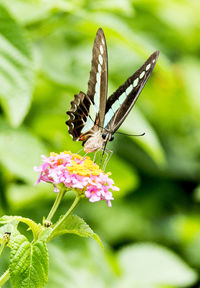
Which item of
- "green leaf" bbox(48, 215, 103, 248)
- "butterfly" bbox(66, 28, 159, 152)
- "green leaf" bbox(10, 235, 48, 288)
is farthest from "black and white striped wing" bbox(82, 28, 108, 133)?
"green leaf" bbox(10, 235, 48, 288)

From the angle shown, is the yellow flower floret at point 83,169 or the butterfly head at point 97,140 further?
the butterfly head at point 97,140

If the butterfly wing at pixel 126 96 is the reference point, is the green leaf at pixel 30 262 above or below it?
below

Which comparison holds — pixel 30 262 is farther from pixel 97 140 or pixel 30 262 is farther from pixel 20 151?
pixel 20 151

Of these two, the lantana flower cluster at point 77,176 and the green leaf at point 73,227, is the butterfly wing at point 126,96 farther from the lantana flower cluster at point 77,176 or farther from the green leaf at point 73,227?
the green leaf at point 73,227

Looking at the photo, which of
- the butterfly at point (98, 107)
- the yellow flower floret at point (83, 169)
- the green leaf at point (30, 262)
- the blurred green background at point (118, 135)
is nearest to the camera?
the green leaf at point (30, 262)

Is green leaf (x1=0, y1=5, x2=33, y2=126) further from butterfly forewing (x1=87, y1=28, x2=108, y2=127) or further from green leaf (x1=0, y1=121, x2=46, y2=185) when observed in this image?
green leaf (x1=0, y1=121, x2=46, y2=185)

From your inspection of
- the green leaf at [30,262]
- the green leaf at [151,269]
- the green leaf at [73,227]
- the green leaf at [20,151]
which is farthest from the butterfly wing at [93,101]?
the green leaf at [151,269]

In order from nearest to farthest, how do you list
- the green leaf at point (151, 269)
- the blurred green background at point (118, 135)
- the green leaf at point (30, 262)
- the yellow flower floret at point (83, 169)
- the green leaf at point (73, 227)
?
the green leaf at point (30, 262), the green leaf at point (73, 227), the yellow flower floret at point (83, 169), the blurred green background at point (118, 135), the green leaf at point (151, 269)

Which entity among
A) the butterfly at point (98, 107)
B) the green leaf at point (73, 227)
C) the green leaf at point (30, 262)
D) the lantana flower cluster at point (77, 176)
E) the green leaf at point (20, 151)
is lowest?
the green leaf at point (30, 262)
